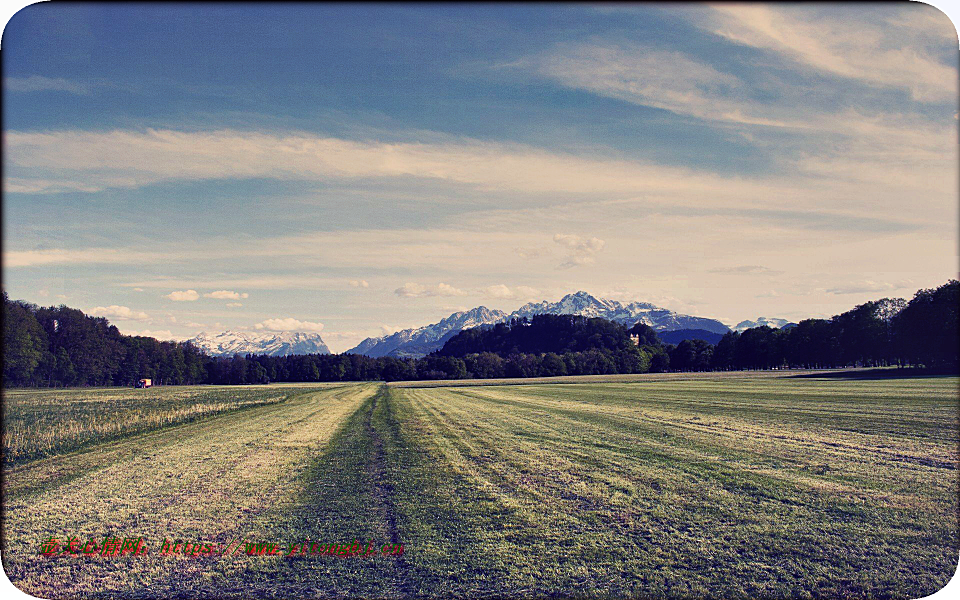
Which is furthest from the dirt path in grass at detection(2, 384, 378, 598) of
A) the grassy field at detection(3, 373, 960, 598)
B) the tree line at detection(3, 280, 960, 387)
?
the tree line at detection(3, 280, 960, 387)

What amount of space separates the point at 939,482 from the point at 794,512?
4392mm

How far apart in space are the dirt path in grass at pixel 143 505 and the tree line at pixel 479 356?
3120 millimetres

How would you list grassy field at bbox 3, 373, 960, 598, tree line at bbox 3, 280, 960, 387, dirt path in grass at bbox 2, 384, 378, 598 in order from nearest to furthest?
grassy field at bbox 3, 373, 960, 598
dirt path in grass at bbox 2, 384, 378, 598
tree line at bbox 3, 280, 960, 387

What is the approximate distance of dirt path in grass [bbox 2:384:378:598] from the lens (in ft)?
23.7

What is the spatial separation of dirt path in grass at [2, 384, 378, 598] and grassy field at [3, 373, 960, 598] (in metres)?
0.05

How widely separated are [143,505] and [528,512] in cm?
760

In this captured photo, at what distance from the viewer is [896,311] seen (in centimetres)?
6319

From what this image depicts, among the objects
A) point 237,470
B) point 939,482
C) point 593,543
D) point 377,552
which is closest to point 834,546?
point 593,543

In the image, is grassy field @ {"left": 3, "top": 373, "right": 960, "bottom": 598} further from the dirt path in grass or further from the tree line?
the tree line

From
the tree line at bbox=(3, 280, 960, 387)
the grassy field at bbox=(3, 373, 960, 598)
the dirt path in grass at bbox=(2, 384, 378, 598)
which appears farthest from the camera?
the tree line at bbox=(3, 280, 960, 387)

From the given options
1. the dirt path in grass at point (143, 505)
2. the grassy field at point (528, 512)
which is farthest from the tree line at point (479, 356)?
the grassy field at point (528, 512)

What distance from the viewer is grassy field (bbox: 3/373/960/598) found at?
6840 millimetres

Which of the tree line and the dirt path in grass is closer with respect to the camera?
the dirt path in grass

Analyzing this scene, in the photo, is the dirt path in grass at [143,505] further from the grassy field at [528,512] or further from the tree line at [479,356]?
the tree line at [479,356]
